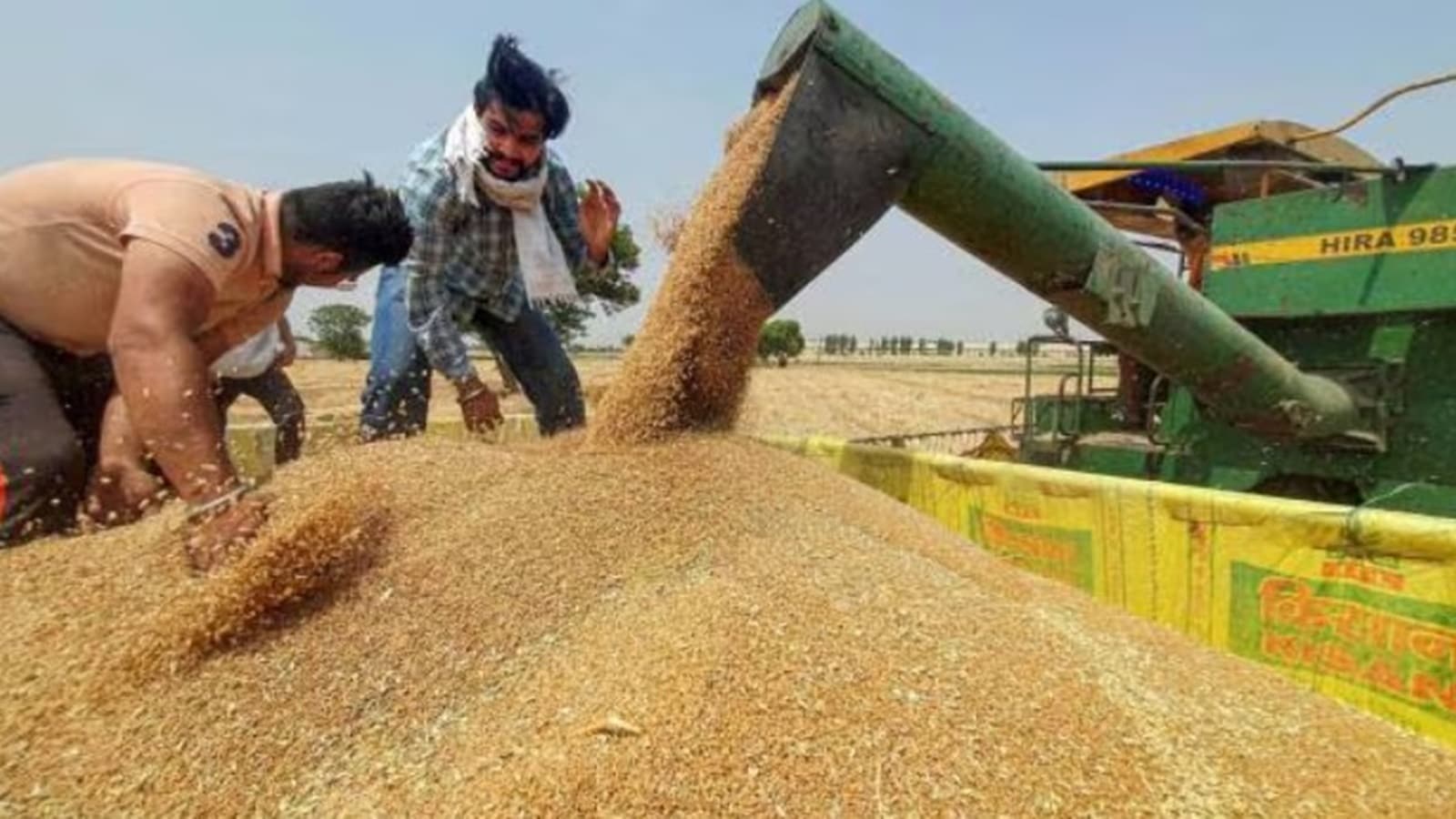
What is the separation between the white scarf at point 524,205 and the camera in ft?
10.5

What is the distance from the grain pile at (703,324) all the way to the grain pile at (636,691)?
0.21 meters

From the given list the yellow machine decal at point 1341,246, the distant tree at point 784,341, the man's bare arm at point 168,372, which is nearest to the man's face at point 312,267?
the man's bare arm at point 168,372

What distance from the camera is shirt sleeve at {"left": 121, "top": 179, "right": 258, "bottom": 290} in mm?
2365

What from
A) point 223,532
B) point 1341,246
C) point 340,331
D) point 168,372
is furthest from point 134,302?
point 340,331

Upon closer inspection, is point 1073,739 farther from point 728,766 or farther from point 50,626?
point 50,626

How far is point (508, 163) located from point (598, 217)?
21.0 inches

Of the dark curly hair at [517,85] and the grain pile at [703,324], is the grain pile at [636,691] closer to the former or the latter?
the grain pile at [703,324]

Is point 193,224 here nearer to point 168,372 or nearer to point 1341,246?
point 168,372

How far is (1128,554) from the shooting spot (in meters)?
2.55

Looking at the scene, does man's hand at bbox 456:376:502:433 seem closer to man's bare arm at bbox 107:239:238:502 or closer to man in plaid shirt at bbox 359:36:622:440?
man in plaid shirt at bbox 359:36:622:440

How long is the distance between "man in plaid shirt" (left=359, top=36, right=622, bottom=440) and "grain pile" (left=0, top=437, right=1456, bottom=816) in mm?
1392

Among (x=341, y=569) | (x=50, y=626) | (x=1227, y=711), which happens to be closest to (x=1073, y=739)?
(x=1227, y=711)

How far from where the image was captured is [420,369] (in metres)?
3.51

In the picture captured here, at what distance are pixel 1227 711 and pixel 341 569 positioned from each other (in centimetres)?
155
